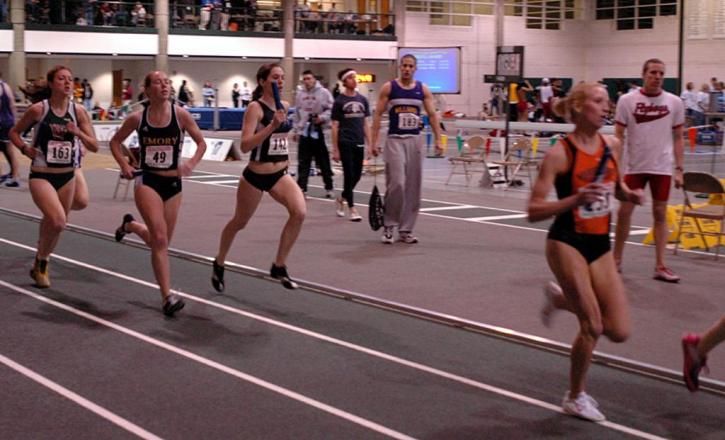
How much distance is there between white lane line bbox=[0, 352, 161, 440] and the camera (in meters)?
5.45

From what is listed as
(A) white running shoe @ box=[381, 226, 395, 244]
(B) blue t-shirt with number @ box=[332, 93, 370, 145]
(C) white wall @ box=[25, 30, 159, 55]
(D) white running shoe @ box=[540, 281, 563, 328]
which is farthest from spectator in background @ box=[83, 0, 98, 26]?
(D) white running shoe @ box=[540, 281, 563, 328]

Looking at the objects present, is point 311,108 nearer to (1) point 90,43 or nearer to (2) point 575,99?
(2) point 575,99

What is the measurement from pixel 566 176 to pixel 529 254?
19.1ft

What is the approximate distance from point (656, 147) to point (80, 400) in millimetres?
6022

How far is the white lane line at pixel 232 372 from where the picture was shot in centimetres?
557

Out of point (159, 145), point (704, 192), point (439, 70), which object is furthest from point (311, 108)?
point (439, 70)

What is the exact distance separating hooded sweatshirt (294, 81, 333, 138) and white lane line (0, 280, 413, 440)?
7.26 m

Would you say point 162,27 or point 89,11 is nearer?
point 89,11

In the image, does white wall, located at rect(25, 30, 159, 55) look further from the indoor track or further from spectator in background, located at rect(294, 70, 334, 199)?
the indoor track

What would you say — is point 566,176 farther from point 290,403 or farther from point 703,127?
point 703,127

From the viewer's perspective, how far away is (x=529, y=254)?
1147 cm

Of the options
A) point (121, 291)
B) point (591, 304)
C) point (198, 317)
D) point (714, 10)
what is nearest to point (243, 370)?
point (198, 317)

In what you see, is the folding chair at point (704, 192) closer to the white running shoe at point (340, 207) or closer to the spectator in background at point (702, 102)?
the white running shoe at point (340, 207)

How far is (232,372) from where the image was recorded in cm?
664
